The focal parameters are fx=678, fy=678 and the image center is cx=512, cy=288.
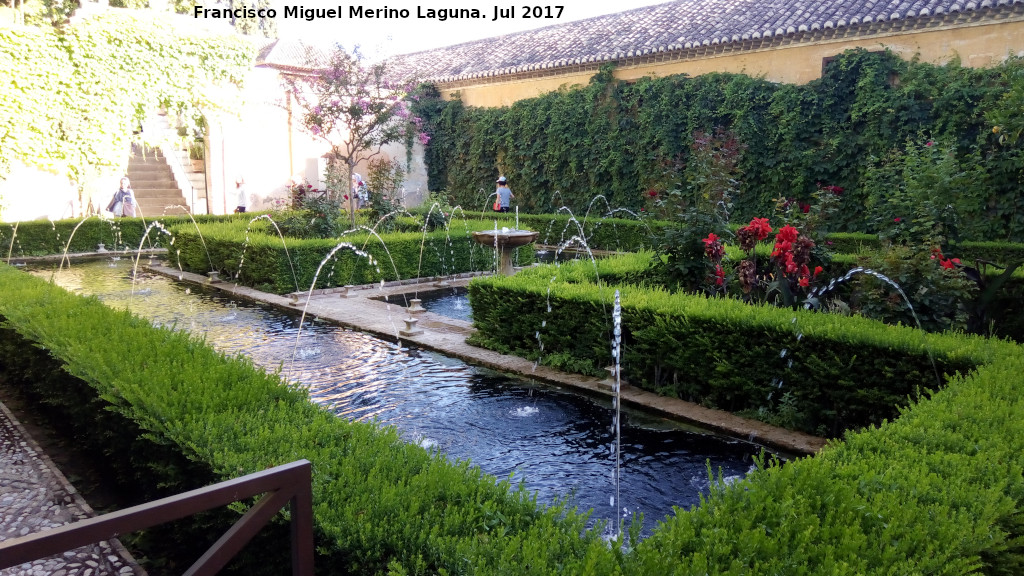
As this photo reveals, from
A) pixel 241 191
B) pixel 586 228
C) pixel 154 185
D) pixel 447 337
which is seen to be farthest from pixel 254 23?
pixel 447 337

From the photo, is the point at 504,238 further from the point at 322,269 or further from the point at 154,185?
the point at 154,185

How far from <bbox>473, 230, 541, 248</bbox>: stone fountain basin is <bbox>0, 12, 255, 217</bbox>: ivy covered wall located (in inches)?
434

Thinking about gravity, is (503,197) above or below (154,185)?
below

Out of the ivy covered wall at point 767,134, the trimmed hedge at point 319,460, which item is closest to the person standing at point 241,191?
the ivy covered wall at point 767,134

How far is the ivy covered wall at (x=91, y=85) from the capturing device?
1361 centimetres

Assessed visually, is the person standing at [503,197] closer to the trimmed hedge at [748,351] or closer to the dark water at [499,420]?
the dark water at [499,420]

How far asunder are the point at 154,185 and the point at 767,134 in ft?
53.8

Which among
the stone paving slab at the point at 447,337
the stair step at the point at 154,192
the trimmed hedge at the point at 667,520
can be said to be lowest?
the stone paving slab at the point at 447,337

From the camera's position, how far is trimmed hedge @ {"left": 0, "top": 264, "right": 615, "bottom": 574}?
1.98 m

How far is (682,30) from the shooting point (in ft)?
51.4

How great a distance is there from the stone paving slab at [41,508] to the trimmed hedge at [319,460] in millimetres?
283

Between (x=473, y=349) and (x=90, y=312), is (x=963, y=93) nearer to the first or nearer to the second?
(x=473, y=349)

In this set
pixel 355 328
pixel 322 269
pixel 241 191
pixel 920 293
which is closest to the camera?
pixel 920 293

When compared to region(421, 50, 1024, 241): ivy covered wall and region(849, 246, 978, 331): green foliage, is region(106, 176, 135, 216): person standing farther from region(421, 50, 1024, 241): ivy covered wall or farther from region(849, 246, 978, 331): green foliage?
region(849, 246, 978, 331): green foliage
